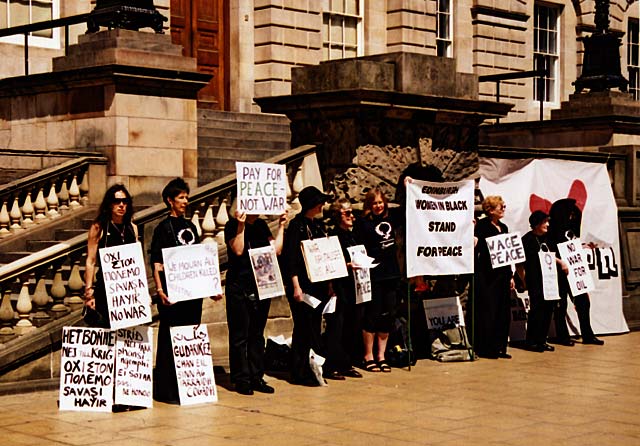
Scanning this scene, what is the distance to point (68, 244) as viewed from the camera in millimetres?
11914

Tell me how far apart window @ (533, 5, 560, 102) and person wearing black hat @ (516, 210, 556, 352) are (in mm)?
18979

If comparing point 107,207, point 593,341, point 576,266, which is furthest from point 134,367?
point 593,341

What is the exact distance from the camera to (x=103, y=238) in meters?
10.7

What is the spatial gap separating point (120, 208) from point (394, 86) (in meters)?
4.46

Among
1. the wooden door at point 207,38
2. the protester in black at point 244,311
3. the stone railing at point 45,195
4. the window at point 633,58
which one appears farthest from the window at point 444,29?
the protester in black at point 244,311

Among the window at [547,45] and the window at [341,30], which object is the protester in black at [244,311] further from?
the window at [547,45]

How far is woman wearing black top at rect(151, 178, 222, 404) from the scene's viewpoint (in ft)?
36.0

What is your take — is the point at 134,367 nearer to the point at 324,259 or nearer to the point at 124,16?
the point at 324,259

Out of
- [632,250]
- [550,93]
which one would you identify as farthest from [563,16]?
[632,250]

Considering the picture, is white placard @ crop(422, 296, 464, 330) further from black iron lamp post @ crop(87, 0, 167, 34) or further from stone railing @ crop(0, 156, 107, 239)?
A: black iron lamp post @ crop(87, 0, 167, 34)

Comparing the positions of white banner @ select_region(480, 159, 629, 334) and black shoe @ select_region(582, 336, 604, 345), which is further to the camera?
white banner @ select_region(480, 159, 629, 334)

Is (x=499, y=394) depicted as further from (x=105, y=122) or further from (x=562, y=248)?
(x=105, y=122)

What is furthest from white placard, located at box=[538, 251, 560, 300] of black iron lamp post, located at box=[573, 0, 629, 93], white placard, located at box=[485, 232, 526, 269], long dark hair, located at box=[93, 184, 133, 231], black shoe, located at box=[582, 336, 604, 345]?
black iron lamp post, located at box=[573, 0, 629, 93]

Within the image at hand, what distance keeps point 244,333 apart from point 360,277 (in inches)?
66.1
